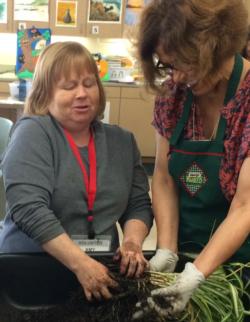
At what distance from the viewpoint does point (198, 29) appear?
101 centimetres

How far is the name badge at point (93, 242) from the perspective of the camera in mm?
1267

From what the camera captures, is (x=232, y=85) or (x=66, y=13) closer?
(x=232, y=85)

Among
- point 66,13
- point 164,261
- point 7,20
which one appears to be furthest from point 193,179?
point 7,20

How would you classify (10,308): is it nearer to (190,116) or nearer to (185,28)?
(190,116)

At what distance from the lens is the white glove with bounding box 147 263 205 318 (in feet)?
3.18

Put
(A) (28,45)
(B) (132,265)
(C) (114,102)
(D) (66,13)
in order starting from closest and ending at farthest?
(B) (132,265), (A) (28,45), (C) (114,102), (D) (66,13)

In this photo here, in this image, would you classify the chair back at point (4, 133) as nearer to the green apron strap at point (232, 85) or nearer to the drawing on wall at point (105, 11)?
the green apron strap at point (232, 85)

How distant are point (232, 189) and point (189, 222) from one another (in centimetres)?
21

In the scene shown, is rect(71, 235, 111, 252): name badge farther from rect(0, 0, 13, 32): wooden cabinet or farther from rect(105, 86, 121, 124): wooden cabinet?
rect(0, 0, 13, 32): wooden cabinet

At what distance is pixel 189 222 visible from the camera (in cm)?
130

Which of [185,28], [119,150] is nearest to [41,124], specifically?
[119,150]

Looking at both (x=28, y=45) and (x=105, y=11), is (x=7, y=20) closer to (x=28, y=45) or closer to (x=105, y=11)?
(x=105, y=11)

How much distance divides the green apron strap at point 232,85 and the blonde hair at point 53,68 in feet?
1.24

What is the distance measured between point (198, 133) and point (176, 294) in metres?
0.47
